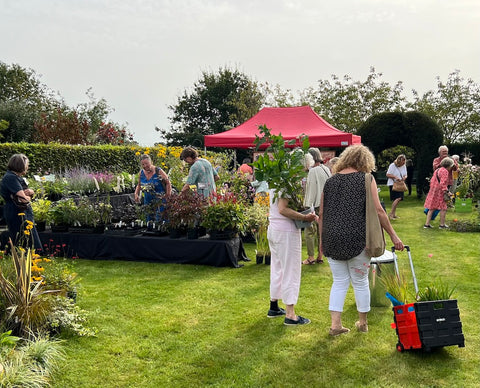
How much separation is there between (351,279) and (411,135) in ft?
43.7

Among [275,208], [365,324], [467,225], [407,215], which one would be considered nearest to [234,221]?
[275,208]

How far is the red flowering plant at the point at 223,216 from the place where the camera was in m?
5.93

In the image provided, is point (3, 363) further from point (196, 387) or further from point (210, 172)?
point (210, 172)

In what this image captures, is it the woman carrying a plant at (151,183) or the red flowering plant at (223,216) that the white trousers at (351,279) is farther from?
the woman carrying a plant at (151,183)

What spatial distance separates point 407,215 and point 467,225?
2259mm

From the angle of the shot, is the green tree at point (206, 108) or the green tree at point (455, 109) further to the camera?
the green tree at point (206, 108)

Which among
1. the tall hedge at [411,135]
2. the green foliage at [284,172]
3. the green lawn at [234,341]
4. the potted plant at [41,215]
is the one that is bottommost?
the green lawn at [234,341]

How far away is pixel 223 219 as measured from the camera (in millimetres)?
5902

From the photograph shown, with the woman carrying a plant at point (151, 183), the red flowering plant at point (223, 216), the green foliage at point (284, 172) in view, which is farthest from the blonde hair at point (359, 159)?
the woman carrying a plant at point (151, 183)

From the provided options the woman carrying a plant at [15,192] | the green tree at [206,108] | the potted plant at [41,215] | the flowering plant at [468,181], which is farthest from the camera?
the green tree at [206,108]

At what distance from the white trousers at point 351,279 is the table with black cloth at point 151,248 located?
8.43 ft

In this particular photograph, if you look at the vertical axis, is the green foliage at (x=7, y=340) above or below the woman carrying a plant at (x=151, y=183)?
below

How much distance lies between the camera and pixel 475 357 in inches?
126

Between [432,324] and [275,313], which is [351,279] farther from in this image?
[275,313]
